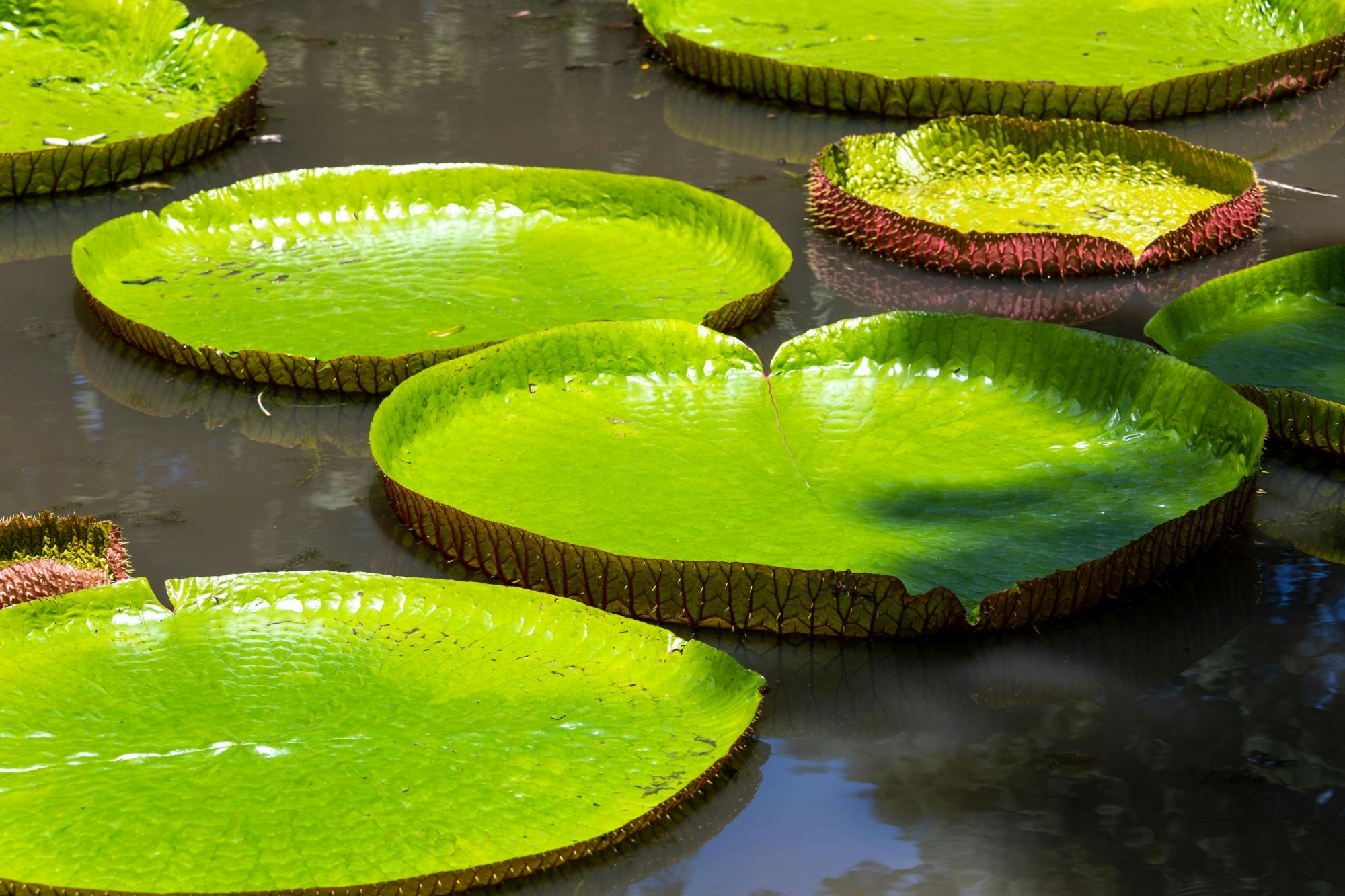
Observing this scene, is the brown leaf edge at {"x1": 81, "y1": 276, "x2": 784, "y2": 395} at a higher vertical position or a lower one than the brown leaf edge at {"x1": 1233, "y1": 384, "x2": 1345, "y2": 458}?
lower

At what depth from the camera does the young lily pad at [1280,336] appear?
3764mm

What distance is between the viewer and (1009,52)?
6.61 m

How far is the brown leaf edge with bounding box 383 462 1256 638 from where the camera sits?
122 inches

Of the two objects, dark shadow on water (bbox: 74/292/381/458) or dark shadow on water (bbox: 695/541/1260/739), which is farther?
dark shadow on water (bbox: 74/292/381/458)

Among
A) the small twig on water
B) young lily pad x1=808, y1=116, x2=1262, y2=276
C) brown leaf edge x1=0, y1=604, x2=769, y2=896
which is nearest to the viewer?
brown leaf edge x1=0, y1=604, x2=769, y2=896

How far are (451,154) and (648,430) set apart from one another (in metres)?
2.60

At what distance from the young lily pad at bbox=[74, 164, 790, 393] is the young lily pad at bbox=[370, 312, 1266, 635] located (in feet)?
1.21

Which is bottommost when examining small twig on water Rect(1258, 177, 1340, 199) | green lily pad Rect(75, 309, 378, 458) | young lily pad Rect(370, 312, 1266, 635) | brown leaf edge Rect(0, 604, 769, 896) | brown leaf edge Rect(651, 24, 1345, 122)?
green lily pad Rect(75, 309, 378, 458)

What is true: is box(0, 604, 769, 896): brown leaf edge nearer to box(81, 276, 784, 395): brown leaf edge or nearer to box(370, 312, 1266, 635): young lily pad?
box(370, 312, 1266, 635): young lily pad

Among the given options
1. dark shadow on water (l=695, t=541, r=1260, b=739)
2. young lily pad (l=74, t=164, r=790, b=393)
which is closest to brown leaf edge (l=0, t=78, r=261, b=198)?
young lily pad (l=74, t=164, r=790, b=393)

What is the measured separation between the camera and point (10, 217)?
5.52 meters

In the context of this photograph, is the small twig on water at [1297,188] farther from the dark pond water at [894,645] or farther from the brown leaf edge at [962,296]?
the brown leaf edge at [962,296]

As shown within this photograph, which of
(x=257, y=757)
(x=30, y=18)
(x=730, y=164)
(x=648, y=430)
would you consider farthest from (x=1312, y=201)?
(x=30, y=18)

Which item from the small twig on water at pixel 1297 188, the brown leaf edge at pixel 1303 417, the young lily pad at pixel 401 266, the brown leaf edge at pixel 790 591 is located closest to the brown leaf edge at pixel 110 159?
the young lily pad at pixel 401 266
